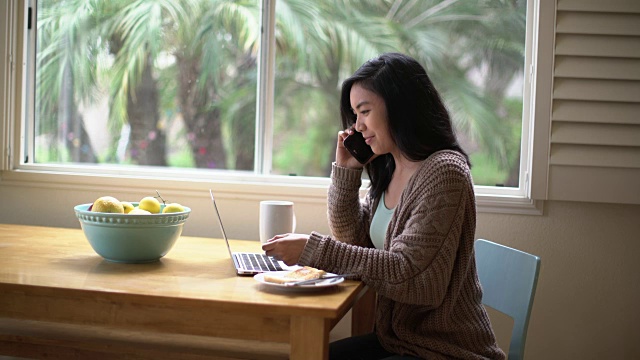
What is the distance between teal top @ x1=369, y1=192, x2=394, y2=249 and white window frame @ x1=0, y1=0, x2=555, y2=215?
51cm

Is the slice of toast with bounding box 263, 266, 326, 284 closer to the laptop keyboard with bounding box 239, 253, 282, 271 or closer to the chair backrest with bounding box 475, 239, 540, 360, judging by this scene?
the laptop keyboard with bounding box 239, 253, 282, 271

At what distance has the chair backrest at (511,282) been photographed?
5.70ft

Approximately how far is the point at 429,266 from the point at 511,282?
371 mm

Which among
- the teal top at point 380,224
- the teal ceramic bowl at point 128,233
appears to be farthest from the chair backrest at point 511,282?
the teal ceramic bowl at point 128,233

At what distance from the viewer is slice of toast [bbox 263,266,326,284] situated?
1.58 meters

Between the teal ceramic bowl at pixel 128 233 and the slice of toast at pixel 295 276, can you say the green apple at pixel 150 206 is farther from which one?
the slice of toast at pixel 295 276

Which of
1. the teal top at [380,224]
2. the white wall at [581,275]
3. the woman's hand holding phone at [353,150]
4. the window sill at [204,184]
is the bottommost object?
the white wall at [581,275]

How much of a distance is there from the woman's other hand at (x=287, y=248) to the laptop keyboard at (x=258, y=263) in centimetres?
15

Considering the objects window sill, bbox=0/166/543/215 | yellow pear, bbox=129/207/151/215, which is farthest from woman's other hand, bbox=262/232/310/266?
window sill, bbox=0/166/543/215

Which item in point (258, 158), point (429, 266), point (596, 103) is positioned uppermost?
point (596, 103)

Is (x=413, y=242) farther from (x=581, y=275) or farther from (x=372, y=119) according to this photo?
(x=581, y=275)

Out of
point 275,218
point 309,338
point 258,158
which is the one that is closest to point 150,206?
point 275,218

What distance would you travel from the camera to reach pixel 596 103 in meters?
2.29

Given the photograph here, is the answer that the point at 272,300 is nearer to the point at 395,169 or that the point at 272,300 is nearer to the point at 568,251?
the point at 395,169
